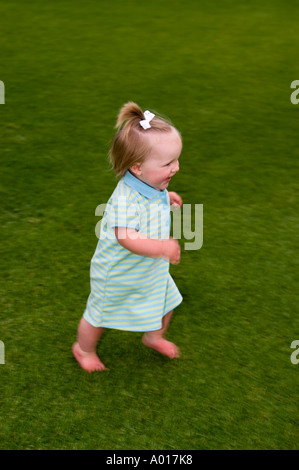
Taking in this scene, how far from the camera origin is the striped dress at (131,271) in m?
2.47

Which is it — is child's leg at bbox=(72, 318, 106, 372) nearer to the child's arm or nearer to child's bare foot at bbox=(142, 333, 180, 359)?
child's bare foot at bbox=(142, 333, 180, 359)

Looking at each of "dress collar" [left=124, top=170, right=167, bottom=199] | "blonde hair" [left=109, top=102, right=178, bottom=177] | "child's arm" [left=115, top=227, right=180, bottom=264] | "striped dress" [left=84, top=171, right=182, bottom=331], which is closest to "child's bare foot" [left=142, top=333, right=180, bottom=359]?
"striped dress" [left=84, top=171, right=182, bottom=331]

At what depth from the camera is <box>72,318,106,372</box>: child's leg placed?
276cm

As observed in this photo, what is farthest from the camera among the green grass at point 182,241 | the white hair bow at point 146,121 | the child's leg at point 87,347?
the child's leg at point 87,347

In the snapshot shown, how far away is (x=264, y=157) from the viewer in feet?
14.9

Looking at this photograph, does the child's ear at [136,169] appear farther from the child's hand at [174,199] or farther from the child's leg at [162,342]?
the child's leg at [162,342]

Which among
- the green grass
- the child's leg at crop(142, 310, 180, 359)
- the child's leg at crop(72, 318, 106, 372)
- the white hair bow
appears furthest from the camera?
the child's leg at crop(142, 310, 180, 359)

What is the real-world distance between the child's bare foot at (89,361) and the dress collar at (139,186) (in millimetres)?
787

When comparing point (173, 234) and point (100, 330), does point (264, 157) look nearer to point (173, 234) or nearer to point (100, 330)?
point (173, 234)

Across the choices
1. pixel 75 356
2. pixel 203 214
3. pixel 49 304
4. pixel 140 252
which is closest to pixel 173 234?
pixel 203 214

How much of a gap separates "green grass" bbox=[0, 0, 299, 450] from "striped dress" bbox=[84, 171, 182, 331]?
0.30 meters

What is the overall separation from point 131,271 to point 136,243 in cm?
23

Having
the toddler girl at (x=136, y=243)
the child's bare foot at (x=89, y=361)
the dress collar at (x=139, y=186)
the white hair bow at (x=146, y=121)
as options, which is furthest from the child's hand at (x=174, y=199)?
the child's bare foot at (x=89, y=361)

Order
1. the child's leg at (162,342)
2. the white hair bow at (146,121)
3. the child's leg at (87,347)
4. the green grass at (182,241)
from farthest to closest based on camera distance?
1. the child's leg at (162,342)
2. the child's leg at (87,347)
3. the green grass at (182,241)
4. the white hair bow at (146,121)
